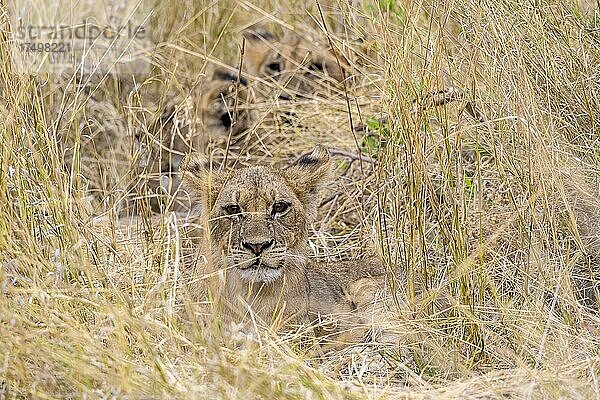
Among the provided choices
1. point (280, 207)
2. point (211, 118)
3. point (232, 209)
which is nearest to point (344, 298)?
point (280, 207)

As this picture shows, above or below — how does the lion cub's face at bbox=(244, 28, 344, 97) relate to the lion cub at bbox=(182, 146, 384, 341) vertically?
above

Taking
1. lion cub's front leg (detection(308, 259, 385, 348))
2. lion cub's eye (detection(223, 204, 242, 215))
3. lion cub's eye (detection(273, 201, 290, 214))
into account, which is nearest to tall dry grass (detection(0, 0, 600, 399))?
lion cub's front leg (detection(308, 259, 385, 348))

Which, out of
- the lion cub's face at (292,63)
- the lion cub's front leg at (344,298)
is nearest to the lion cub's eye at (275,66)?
the lion cub's face at (292,63)

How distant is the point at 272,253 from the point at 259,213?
0.18m

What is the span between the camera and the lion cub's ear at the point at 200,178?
434 cm

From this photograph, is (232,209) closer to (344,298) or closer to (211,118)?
(344,298)

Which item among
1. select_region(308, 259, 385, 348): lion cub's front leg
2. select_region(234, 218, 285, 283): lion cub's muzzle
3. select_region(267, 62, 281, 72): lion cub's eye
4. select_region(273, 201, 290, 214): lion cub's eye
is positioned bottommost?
select_region(308, 259, 385, 348): lion cub's front leg

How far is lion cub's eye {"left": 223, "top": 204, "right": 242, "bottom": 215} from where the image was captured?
4180mm

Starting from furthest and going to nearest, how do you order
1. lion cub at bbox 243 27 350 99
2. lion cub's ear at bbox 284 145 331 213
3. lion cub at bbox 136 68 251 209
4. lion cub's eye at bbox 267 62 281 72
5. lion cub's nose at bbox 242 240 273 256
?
lion cub's eye at bbox 267 62 281 72
lion cub at bbox 243 27 350 99
lion cub at bbox 136 68 251 209
lion cub's ear at bbox 284 145 331 213
lion cub's nose at bbox 242 240 273 256

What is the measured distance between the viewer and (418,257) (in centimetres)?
392

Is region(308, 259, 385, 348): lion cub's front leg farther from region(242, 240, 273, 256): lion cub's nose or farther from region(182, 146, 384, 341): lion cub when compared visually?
region(242, 240, 273, 256): lion cub's nose

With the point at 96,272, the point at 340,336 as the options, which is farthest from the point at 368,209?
the point at 96,272

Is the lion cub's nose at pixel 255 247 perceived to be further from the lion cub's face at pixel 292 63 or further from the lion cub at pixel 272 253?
the lion cub's face at pixel 292 63

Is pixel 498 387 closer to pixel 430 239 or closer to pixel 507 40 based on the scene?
pixel 430 239
